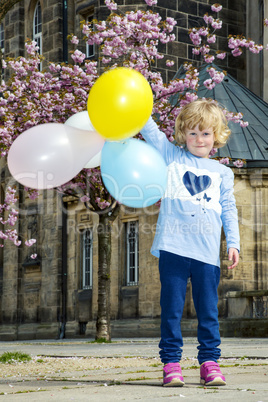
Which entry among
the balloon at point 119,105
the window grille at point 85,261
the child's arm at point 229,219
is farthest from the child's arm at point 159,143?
the window grille at point 85,261

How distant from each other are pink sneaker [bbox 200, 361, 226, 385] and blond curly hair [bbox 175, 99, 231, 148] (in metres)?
1.51

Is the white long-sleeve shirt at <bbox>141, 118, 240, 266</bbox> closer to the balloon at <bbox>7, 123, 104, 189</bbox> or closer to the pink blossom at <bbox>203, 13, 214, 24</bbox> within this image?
the balloon at <bbox>7, 123, 104, 189</bbox>

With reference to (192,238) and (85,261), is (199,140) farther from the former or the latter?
(85,261)

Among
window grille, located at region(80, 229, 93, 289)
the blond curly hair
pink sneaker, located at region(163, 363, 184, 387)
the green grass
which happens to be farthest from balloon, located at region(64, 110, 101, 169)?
window grille, located at region(80, 229, 93, 289)

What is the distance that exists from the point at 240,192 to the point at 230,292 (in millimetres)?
2776

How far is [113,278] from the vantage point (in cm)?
2017

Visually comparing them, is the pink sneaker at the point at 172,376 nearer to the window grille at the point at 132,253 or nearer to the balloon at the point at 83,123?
the balloon at the point at 83,123

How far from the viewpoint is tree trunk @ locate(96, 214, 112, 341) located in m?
14.6

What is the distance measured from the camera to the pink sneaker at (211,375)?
5.01 meters

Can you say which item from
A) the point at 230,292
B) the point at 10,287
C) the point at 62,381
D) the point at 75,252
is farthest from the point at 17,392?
the point at 10,287

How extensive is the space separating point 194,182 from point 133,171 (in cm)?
60

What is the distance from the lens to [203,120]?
17.5 ft

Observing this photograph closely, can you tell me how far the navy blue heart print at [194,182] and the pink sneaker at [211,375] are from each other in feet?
3.69

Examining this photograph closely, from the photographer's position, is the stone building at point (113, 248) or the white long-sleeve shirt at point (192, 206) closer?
the white long-sleeve shirt at point (192, 206)
